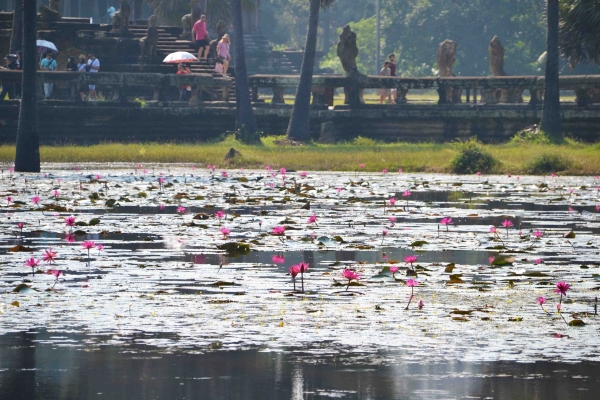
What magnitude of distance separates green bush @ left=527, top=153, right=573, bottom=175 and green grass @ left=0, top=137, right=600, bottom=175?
4.4 inches

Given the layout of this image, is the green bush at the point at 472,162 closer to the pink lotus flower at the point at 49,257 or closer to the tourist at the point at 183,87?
the tourist at the point at 183,87

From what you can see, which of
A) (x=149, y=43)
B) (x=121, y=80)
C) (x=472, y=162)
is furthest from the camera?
(x=149, y=43)

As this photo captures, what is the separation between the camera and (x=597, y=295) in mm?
9266

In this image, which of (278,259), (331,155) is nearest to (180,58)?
(331,155)

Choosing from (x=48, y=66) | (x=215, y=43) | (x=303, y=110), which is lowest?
(x=303, y=110)

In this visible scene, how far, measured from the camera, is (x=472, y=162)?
2472 centimetres

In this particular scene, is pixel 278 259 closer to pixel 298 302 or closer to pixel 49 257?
pixel 298 302

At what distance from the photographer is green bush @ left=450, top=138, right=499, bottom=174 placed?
81.1 ft

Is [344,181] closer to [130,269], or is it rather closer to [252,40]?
[130,269]

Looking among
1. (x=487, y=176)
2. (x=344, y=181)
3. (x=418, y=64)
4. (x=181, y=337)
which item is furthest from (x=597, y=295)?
(x=418, y=64)

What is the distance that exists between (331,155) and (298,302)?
18473 mm

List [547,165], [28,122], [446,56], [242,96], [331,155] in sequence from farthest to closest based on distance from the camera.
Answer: [446,56] → [242,96] → [331,155] → [547,165] → [28,122]

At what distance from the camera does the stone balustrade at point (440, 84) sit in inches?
1224

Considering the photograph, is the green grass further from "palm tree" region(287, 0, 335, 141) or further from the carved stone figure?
the carved stone figure
